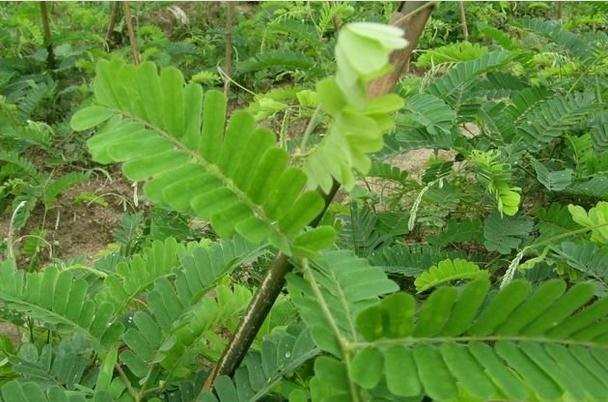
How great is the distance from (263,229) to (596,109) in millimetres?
1455

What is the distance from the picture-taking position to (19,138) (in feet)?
8.47

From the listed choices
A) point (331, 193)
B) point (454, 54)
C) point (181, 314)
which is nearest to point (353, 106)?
point (331, 193)

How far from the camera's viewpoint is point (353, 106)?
0.48 metres

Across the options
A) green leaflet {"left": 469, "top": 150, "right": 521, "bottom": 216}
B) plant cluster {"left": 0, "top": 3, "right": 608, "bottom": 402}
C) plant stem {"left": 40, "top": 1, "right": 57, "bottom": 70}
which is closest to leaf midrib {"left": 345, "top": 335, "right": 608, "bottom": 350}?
plant cluster {"left": 0, "top": 3, "right": 608, "bottom": 402}

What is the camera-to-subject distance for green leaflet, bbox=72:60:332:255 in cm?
58

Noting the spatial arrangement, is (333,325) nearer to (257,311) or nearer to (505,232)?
(257,311)

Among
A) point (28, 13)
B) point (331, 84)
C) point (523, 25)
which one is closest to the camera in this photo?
point (331, 84)

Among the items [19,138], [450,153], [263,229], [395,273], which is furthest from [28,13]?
[263,229]

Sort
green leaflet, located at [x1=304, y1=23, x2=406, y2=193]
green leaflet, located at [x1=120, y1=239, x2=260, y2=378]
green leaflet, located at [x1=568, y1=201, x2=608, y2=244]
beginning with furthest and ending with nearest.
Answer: green leaflet, located at [x1=568, y1=201, x2=608, y2=244] < green leaflet, located at [x1=120, y1=239, x2=260, y2=378] < green leaflet, located at [x1=304, y1=23, x2=406, y2=193]

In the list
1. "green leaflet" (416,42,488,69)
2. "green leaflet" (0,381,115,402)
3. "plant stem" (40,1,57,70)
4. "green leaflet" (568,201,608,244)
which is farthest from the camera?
"plant stem" (40,1,57,70)

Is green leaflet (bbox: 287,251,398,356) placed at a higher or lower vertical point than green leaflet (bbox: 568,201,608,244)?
higher

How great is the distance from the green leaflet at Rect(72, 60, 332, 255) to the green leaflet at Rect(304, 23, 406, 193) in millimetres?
38

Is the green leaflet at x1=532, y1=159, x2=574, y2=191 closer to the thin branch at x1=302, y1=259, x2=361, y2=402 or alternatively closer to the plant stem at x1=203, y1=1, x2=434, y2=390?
the plant stem at x1=203, y1=1, x2=434, y2=390

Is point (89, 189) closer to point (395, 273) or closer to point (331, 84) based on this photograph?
point (395, 273)
